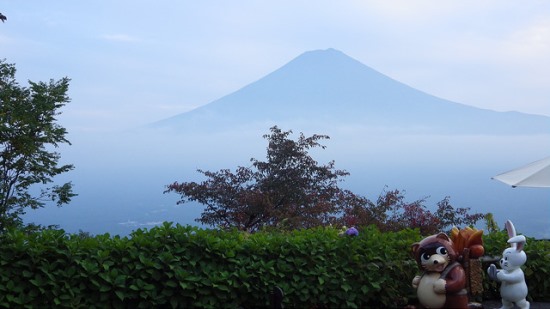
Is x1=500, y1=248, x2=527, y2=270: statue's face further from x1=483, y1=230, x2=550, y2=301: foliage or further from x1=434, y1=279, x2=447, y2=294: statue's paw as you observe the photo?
x1=434, y1=279, x2=447, y2=294: statue's paw

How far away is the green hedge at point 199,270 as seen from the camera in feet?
22.5

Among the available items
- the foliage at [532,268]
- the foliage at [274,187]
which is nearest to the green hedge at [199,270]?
the foliage at [532,268]

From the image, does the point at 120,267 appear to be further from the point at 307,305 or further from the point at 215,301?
the point at 307,305

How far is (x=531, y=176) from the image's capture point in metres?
8.91

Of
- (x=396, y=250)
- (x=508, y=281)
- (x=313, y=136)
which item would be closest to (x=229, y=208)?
(x=313, y=136)

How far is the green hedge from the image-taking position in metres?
6.85

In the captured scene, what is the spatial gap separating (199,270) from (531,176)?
4901mm

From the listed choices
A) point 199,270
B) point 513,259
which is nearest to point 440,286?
point 513,259

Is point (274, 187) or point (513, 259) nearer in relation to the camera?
point (513, 259)

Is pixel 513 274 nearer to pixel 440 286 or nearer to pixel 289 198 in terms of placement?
pixel 440 286

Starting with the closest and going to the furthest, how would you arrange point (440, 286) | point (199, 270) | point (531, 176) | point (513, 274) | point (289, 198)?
1. point (440, 286)
2. point (199, 270)
3. point (513, 274)
4. point (531, 176)
5. point (289, 198)

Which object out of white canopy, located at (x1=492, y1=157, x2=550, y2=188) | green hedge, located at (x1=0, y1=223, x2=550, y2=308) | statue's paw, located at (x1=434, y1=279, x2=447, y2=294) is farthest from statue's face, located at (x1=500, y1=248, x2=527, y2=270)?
white canopy, located at (x1=492, y1=157, x2=550, y2=188)

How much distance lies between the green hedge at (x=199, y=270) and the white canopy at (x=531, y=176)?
2239mm

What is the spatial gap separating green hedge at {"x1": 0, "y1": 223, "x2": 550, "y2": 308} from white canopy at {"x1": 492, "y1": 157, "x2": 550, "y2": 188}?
224cm
